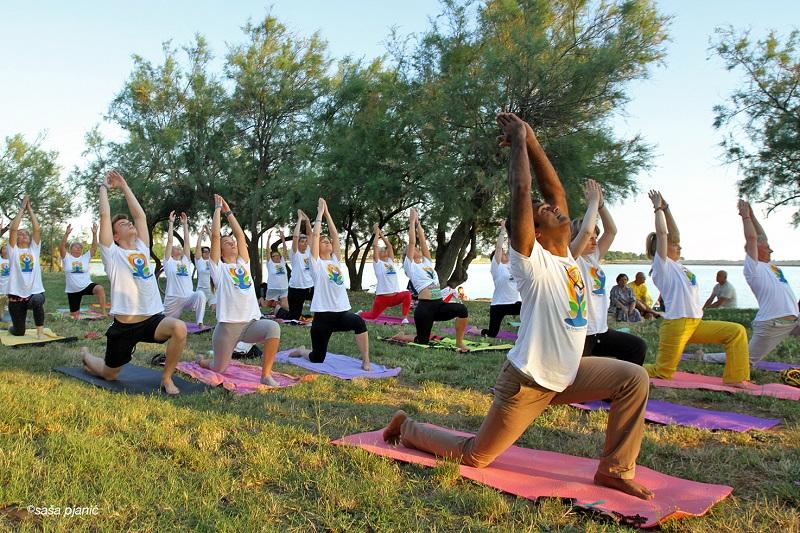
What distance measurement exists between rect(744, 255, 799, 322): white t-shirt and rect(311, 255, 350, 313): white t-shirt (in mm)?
5346

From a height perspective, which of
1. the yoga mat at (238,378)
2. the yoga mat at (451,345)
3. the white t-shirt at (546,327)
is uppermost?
the white t-shirt at (546,327)

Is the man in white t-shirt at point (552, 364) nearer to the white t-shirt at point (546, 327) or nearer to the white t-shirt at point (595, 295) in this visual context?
the white t-shirt at point (546, 327)

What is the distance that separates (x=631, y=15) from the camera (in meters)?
17.4

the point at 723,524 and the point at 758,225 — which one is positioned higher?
the point at 758,225

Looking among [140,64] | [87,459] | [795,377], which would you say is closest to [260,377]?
[87,459]

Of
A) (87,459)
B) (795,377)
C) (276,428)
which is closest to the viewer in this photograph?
(87,459)

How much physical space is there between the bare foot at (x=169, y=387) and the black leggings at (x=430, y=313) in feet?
15.0

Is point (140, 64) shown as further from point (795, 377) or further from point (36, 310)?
point (795, 377)

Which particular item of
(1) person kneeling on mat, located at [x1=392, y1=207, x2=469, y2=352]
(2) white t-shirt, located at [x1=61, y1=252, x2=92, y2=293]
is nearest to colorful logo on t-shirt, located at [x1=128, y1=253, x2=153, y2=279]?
(1) person kneeling on mat, located at [x1=392, y1=207, x2=469, y2=352]

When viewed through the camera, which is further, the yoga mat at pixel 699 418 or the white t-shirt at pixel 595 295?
the white t-shirt at pixel 595 295

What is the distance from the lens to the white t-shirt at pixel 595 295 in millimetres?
5855

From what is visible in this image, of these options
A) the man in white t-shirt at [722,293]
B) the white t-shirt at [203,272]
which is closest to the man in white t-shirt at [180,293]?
the white t-shirt at [203,272]

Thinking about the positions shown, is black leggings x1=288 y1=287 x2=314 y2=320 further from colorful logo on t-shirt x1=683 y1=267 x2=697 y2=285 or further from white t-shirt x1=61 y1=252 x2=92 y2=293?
colorful logo on t-shirt x1=683 y1=267 x2=697 y2=285

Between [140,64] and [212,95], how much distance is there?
3591 millimetres
